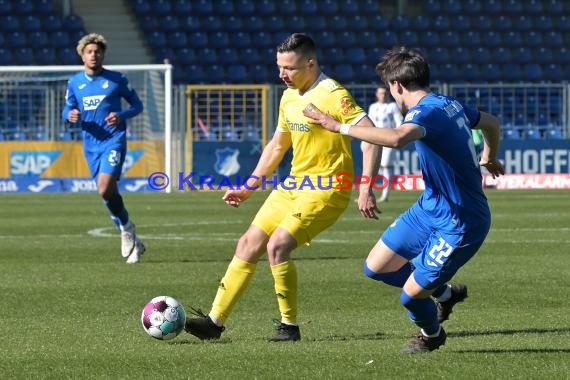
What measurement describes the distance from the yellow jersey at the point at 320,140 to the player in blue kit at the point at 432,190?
891mm

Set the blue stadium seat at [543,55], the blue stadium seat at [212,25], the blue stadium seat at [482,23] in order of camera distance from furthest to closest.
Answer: the blue stadium seat at [482,23] → the blue stadium seat at [543,55] → the blue stadium seat at [212,25]

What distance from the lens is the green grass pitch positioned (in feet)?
22.2

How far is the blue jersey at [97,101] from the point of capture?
13484 mm

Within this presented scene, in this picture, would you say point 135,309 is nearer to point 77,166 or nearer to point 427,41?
point 77,166

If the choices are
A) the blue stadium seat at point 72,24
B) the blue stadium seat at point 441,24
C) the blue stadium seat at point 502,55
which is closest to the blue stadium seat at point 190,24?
the blue stadium seat at point 72,24

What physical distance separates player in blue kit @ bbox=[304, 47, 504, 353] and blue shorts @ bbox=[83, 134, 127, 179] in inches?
249

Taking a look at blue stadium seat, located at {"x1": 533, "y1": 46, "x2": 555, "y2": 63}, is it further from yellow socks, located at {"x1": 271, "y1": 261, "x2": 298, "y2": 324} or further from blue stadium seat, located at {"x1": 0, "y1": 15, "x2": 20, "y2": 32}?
yellow socks, located at {"x1": 271, "y1": 261, "x2": 298, "y2": 324}

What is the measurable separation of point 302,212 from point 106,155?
225 inches

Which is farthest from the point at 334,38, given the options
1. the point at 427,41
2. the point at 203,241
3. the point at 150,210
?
the point at 203,241

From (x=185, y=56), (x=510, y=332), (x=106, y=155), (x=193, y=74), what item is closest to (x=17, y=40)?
(x=185, y=56)

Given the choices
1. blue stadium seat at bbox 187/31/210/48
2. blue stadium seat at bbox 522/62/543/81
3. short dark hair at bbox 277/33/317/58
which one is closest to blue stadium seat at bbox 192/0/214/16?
blue stadium seat at bbox 187/31/210/48

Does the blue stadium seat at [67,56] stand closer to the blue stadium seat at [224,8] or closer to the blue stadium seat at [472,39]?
the blue stadium seat at [224,8]

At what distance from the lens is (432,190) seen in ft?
23.6

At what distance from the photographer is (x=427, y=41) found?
38.2 meters
